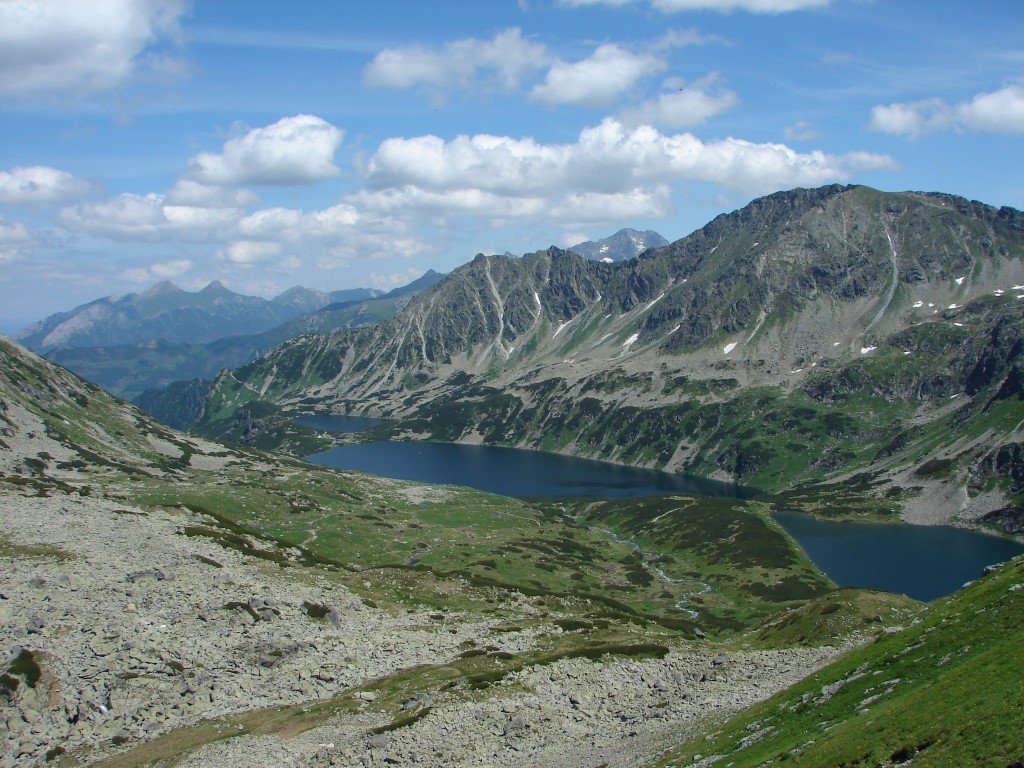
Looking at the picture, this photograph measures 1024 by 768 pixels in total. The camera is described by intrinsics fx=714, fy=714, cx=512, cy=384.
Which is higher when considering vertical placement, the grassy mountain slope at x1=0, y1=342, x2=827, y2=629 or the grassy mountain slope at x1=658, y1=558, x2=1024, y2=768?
the grassy mountain slope at x1=658, y1=558, x2=1024, y2=768

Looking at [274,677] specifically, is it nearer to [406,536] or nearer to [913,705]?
[913,705]

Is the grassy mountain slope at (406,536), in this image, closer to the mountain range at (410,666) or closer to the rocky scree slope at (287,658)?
the rocky scree slope at (287,658)

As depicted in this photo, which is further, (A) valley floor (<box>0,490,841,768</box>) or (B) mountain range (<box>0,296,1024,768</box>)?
(A) valley floor (<box>0,490,841,768</box>)

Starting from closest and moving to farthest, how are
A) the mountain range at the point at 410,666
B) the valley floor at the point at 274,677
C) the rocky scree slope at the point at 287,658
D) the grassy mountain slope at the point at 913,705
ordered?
the grassy mountain slope at the point at 913,705, the mountain range at the point at 410,666, the valley floor at the point at 274,677, the rocky scree slope at the point at 287,658

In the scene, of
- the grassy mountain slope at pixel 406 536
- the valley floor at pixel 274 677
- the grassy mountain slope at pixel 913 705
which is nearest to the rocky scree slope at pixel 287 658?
the valley floor at pixel 274 677

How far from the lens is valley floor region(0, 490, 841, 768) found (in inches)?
1800

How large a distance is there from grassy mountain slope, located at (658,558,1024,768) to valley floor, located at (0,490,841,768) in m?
7.34

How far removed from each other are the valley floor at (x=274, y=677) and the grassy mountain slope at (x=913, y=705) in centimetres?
734

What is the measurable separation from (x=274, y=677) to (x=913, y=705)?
145 ft

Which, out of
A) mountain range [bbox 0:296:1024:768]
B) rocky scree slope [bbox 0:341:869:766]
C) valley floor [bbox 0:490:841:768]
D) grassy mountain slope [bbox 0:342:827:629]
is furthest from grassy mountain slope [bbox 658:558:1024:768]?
grassy mountain slope [bbox 0:342:827:629]

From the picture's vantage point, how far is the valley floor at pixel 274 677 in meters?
45.7

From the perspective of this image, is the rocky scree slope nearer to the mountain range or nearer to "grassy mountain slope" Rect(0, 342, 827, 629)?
the mountain range

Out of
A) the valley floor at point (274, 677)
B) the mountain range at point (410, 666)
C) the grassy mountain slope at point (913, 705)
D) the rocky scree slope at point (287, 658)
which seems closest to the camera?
the grassy mountain slope at point (913, 705)

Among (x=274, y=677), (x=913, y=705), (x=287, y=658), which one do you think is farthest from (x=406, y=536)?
(x=913, y=705)
